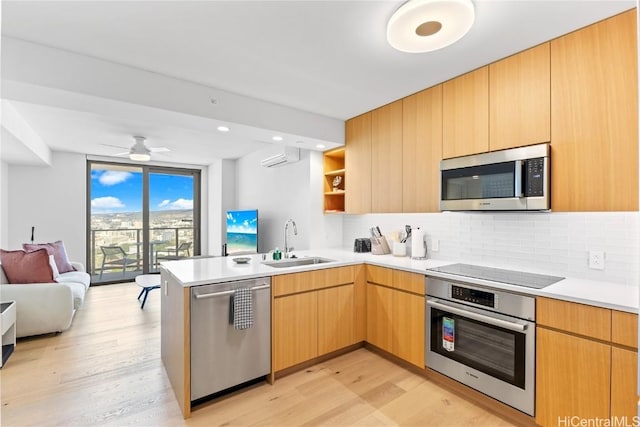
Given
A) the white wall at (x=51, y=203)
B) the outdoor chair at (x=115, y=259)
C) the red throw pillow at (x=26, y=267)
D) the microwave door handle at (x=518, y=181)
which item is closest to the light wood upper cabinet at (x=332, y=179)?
the microwave door handle at (x=518, y=181)

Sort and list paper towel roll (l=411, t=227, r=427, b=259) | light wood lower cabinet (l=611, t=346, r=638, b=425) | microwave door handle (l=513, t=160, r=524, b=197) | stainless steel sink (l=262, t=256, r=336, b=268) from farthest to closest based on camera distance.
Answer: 1. paper towel roll (l=411, t=227, r=427, b=259)
2. stainless steel sink (l=262, t=256, r=336, b=268)
3. microwave door handle (l=513, t=160, r=524, b=197)
4. light wood lower cabinet (l=611, t=346, r=638, b=425)

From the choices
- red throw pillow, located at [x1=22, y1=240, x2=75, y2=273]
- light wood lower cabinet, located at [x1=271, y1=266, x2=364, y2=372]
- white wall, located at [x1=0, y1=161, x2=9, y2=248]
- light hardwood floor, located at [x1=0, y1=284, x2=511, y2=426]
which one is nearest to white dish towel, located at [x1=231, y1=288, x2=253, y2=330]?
light wood lower cabinet, located at [x1=271, y1=266, x2=364, y2=372]

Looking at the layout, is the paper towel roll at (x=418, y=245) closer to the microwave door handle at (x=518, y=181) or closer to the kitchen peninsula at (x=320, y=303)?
the kitchen peninsula at (x=320, y=303)

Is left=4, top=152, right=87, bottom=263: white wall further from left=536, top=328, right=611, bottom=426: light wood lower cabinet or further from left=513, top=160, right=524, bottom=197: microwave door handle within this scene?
left=536, top=328, right=611, bottom=426: light wood lower cabinet

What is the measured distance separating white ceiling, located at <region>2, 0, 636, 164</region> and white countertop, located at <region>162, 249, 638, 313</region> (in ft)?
4.28

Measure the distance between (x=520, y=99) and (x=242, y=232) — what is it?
4.28 meters

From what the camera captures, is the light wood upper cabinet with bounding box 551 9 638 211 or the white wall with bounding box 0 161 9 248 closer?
the light wood upper cabinet with bounding box 551 9 638 211

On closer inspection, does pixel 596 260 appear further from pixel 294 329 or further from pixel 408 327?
Answer: pixel 294 329

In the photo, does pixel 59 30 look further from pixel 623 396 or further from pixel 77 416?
pixel 623 396

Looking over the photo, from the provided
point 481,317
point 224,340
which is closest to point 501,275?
point 481,317

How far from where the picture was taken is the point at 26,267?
335 cm

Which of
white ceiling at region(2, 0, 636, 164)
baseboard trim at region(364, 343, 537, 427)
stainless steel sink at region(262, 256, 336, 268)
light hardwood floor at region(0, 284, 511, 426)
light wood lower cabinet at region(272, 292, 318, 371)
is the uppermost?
white ceiling at region(2, 0, 636, 164)

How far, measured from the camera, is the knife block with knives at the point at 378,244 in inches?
133

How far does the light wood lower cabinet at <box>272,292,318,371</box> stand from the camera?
95.6 inches
